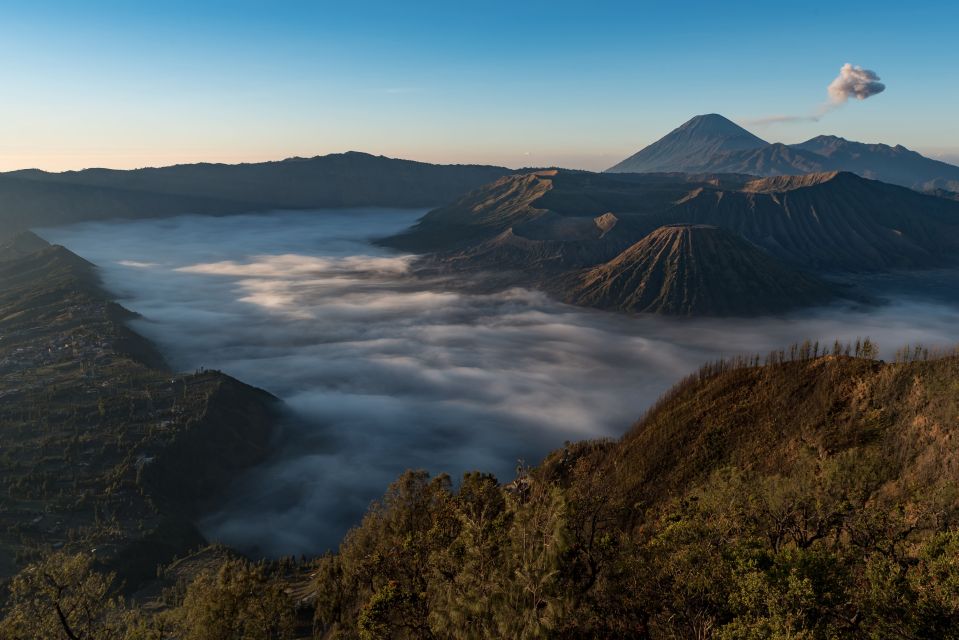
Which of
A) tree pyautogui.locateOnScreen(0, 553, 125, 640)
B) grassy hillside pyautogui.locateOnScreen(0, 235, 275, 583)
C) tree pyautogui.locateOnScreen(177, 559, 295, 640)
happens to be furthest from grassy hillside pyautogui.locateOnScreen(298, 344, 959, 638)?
grassy hillside pyautogui.locateOnScreen(0, 235, 275, 583)

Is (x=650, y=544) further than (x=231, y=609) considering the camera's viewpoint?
No

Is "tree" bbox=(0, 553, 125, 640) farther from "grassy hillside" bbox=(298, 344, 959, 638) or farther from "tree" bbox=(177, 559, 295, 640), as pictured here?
"grassy hillside" bbox=(298, 344, 959, 638)

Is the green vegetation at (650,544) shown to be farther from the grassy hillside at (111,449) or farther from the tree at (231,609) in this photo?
the grassy hillside at (111,449)

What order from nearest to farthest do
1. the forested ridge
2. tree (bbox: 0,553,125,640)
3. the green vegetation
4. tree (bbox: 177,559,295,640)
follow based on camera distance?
the forested ridge → the green vegetation → tree (bbox: 0,553,125,640) → tree (bbox: 177,559,295,640)

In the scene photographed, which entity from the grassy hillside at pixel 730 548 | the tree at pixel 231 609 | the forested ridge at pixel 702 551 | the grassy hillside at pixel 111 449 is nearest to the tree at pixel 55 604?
the forested ridge at pixel 702 551

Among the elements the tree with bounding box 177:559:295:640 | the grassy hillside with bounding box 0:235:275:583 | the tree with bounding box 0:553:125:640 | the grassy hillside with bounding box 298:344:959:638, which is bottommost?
the grassy hillside with bounding box 0:235:275:583

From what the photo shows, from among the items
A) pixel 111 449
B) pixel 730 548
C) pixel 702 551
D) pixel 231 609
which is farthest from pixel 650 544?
pixel 111 449

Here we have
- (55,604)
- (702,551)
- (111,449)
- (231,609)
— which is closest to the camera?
(702,551)

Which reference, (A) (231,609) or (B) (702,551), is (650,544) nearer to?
(B) (702,551)

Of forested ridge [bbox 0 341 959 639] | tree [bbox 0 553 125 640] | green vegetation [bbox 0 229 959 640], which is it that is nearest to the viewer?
forested ridge [bbox 0 341 959 639]
